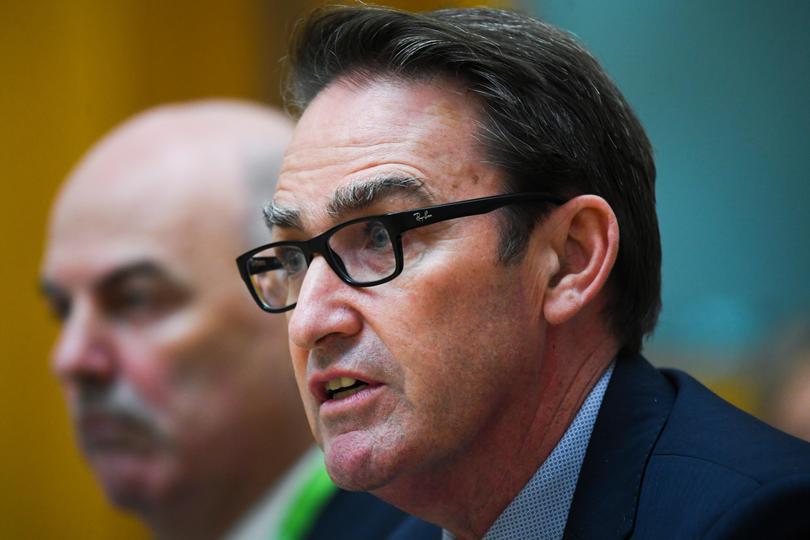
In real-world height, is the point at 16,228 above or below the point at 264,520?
above

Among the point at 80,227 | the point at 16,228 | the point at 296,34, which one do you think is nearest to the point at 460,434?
the point at 296,34

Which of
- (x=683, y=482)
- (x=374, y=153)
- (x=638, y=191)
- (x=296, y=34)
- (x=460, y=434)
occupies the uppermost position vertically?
(x=296, y=34)

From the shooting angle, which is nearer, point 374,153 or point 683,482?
point 683,482

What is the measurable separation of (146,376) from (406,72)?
160 cm

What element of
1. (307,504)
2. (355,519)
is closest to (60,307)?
(307,504)

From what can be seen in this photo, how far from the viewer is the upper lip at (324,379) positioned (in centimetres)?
186

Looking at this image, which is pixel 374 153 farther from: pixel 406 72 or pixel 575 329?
pixel 575 329

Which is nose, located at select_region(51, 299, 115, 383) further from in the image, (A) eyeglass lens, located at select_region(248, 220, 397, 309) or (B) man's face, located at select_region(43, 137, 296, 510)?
(A) eyeglass lens, located at select_region(248, 220, 397, 309)

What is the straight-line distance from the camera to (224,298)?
3.28m

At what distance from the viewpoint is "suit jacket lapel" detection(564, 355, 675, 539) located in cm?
182

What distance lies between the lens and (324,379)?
6.27 ft

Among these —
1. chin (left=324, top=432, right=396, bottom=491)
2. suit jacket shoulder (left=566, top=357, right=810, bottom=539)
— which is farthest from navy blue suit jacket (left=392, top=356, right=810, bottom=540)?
chin (left=324, top=432, right=396, bottom=491)

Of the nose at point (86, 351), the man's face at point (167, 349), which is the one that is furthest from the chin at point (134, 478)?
the nose at point (86, 351)

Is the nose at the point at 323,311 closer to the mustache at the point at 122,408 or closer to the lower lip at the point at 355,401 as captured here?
the lower lip at the point at 355,401
